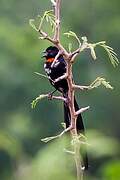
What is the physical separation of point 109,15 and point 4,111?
311 cm

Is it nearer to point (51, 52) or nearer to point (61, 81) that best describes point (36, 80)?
point (51, 52)

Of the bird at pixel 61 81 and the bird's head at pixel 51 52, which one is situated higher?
the bird's head at pixel 51 52

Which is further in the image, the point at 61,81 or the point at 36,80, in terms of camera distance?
the point at 36,80

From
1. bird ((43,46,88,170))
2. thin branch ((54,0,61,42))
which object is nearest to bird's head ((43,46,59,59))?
bird ((43,46,88,170))

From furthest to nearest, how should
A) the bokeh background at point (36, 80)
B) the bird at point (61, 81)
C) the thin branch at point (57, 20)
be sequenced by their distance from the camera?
1. the bokeh background at point (36, 80)
2. the bird at point (61, 81)
3. the thin branch at point (57, 20)

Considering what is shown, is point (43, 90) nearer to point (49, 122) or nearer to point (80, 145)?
point (49, 122)

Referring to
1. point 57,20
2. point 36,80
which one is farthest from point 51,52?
point 36,80

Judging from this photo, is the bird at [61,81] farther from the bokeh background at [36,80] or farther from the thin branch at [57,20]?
the bokeh background at [36,80]

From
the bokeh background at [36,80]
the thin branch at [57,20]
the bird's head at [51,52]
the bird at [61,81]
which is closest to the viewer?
the thin branch at [57,20]

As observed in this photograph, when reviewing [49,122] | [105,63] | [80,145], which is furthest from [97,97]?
[80,145]

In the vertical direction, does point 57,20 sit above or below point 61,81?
above

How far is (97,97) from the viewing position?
845 centimetres

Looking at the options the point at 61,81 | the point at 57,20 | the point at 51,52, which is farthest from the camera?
the point at 51,52

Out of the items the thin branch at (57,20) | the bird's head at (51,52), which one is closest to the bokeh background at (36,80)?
the bird's head at (51,52)
